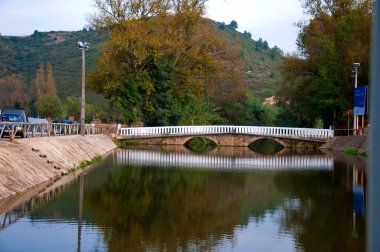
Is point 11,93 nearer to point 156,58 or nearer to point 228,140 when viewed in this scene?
point 156,58

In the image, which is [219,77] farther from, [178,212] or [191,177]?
[178,212]

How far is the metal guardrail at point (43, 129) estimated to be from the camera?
2241 centimetres

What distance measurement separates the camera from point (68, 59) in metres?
108

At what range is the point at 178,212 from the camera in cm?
1443

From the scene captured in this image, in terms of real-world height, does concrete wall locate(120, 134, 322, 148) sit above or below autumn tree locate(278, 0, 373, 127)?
below

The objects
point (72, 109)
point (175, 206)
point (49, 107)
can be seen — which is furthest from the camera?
point (72, 109)

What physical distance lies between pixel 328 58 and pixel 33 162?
36474mm

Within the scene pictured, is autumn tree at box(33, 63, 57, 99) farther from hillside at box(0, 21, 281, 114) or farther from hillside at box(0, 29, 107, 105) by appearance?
hillside at box(0, 29, 107, 105)

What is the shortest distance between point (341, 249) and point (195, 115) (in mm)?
50508

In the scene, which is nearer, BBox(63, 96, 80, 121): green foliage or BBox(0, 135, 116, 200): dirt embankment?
BBox(0, 135, 116, 200): dirt embankment

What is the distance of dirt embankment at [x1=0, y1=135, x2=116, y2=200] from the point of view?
16.0 metres

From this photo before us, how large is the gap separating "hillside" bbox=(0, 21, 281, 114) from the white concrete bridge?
26640 mm

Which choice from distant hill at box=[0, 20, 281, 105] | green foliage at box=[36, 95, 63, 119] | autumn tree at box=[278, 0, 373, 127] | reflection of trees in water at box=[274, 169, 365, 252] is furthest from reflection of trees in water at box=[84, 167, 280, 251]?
distant hill at box=[0, 20, 281, 105]

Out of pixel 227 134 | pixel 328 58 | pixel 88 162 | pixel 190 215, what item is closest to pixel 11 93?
pixel 227 134
